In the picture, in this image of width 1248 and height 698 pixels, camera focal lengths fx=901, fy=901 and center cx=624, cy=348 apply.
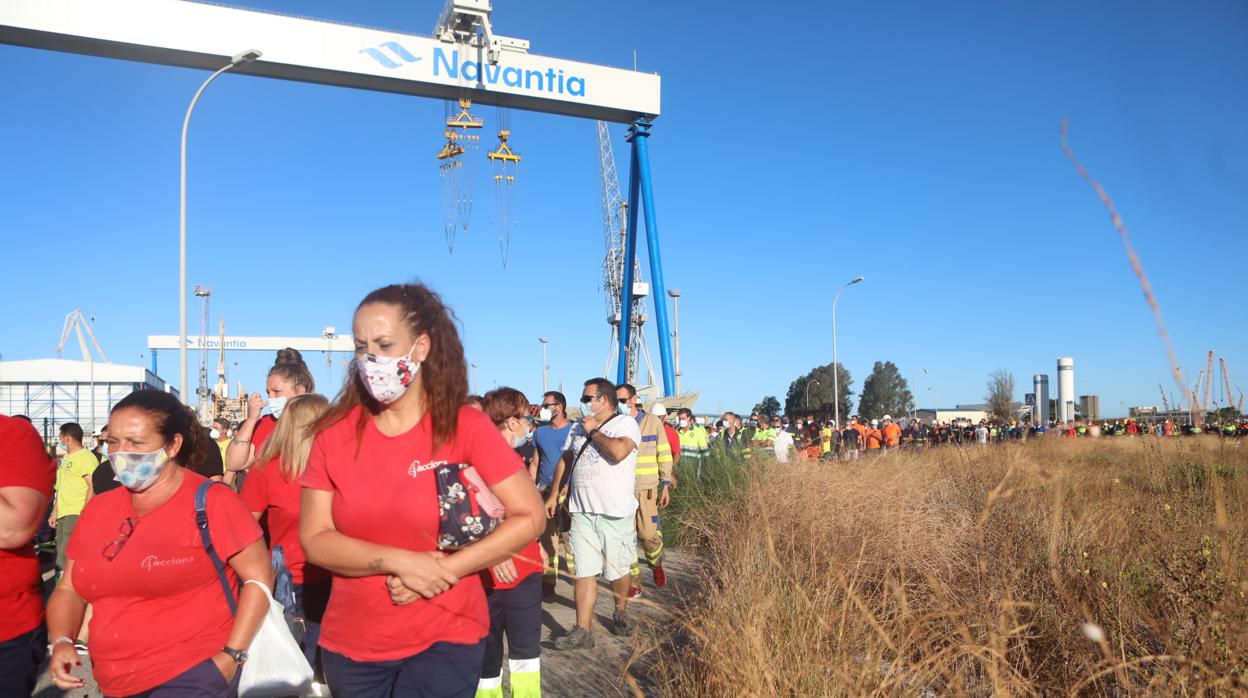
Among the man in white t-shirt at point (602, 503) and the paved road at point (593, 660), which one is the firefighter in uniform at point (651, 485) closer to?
the paved road at point (593, 660)

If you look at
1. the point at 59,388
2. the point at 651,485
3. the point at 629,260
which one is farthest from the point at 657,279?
the point at 59,388

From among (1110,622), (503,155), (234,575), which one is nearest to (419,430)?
(234,575)

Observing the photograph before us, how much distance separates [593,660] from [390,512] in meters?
4.11

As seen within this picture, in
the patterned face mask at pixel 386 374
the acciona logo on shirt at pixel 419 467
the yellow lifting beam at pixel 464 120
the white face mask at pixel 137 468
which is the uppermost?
the yellow lifting beam at pixel 464 120

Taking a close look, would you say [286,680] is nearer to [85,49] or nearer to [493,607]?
[493,607]

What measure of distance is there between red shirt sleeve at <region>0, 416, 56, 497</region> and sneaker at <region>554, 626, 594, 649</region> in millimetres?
3996

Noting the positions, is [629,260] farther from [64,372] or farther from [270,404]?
[64,372]

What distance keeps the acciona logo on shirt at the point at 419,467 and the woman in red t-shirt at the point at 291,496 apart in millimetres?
1796

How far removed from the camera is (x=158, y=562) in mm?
2971

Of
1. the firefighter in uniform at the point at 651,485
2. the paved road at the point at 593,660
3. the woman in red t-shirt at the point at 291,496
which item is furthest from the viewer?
the firefighter in uniform at the point at 651,485

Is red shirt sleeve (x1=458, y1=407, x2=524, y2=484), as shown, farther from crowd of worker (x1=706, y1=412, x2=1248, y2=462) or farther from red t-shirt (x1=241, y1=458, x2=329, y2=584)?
crowd of worker (x1=706, y1=412, x2=1248, y2=462)

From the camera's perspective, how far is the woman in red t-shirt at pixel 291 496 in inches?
163

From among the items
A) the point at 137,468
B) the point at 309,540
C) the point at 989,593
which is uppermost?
the point at 137,468

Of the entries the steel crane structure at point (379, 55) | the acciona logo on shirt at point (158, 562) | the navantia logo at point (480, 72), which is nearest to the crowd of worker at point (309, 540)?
the acciona logo on shirt at point (158, 562)
